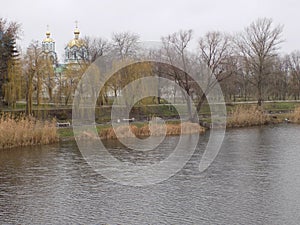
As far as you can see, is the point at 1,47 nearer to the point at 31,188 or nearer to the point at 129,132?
the point at 129,132

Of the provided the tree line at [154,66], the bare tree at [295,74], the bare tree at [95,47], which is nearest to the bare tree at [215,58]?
the tree line at [154,66]

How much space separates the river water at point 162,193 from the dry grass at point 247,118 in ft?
47.6

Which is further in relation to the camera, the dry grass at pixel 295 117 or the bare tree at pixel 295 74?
the bare tree at pixel 295 74

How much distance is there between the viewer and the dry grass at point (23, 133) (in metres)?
25.0

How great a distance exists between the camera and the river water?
11.6 m

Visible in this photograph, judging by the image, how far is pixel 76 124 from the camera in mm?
32312

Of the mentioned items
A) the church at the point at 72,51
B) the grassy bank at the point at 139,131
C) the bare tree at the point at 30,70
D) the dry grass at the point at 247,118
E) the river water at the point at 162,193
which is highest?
the church at the point at 72,51

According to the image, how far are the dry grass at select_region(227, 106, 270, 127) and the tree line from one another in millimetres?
2938

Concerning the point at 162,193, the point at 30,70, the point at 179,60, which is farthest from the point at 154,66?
the point at 162,193

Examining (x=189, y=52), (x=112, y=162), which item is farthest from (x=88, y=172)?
(x=189, y=52)

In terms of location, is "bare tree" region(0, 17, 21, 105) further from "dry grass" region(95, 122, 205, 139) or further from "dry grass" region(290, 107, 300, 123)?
"dry grass" region(290, 107, 300, 123)

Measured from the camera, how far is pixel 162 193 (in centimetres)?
1412

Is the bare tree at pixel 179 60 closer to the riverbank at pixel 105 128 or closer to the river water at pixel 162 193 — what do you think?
the riverbank at pixel 105 128

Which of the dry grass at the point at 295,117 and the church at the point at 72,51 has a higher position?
the church at the point at 72,51
